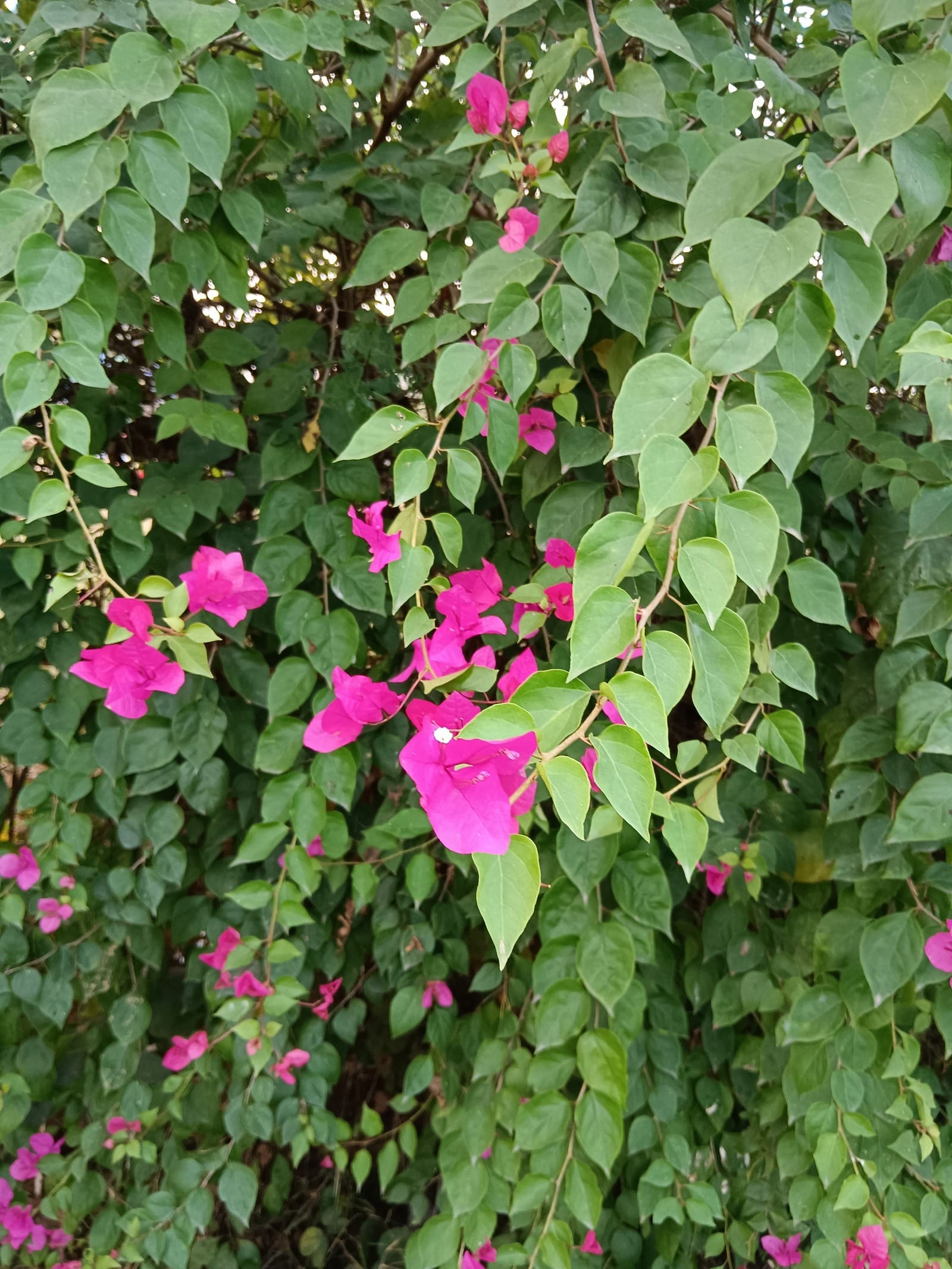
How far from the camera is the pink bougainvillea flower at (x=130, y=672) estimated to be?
534 mm

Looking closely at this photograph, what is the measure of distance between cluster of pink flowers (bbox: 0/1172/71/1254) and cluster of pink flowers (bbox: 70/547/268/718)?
2.40 ft

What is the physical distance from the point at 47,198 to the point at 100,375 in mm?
134

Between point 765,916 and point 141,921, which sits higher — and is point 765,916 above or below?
above

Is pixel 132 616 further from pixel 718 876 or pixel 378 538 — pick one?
pixel 718 876

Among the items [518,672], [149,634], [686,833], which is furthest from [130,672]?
[686,833]

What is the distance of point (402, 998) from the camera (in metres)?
0.84

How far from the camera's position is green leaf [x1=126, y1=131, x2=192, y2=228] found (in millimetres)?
445

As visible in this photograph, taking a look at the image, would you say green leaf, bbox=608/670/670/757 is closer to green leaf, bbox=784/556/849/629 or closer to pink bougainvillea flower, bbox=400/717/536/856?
pink bougainvillea flower, bbox=400/717/536/856

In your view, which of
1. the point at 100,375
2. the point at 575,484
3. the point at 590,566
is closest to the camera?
the point at 590,566

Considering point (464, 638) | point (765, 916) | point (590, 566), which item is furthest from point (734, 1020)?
point (590, 566)

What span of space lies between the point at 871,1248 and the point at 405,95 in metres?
1.06

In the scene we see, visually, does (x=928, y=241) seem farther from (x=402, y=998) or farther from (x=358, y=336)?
(x=402, y=998)

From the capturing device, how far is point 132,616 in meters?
0.52

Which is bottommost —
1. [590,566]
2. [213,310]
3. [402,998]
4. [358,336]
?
[402,998]
